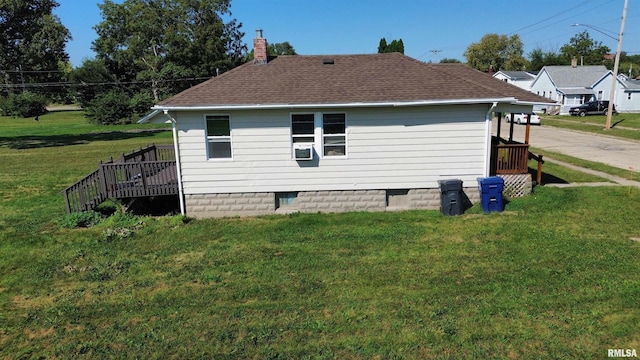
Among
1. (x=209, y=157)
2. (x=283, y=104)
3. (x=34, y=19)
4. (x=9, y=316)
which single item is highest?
(x=34, y=19)

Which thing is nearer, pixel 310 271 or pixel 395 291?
pixel 395 291

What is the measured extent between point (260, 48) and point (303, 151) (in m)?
4.09

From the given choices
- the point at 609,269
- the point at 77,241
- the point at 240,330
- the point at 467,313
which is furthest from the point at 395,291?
the point at 77,241

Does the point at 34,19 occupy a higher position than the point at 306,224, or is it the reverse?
the point at 34,19

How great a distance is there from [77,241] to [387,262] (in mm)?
7345

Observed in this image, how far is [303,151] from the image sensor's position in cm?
1138

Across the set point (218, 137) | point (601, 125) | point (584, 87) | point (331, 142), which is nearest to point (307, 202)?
point (331, 142)

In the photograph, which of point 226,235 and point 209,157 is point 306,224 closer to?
point 226,235

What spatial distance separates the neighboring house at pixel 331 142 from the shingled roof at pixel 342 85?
0.17 feet

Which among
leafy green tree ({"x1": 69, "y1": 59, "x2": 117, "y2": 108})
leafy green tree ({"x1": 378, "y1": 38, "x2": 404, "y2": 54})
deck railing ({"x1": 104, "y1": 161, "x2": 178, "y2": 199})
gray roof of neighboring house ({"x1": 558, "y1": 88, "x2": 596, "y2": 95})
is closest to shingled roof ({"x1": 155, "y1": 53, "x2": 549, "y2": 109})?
deck railing ({"x1": 104, "y1": 161, "x2": 178, "y2": 199})

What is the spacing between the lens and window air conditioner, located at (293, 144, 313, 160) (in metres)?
11.4

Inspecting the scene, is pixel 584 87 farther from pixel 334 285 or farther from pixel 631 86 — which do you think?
pixel 334 285

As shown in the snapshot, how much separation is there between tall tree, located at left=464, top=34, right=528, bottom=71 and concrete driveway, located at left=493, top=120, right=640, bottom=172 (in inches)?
2799

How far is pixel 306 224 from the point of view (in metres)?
10.9
